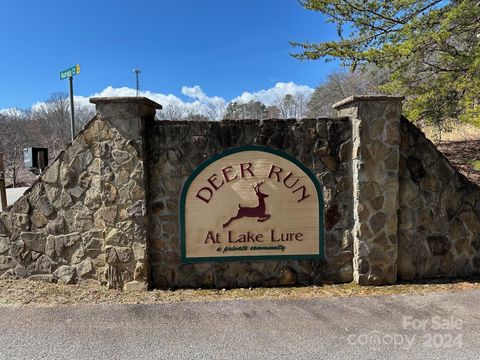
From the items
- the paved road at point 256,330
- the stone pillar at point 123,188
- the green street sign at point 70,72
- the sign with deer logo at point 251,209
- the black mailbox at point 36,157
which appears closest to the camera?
the paved road at point 256,330

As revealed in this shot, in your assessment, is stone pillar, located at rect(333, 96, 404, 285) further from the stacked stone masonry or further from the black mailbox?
the black mailbox

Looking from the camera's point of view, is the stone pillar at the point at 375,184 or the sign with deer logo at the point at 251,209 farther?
the sign with deer logo at the point at 251,209

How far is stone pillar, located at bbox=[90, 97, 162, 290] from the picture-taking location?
4426mm

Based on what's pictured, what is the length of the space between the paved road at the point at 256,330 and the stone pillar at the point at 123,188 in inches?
21.3

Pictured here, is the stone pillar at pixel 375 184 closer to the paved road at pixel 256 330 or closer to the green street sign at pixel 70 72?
the paved road at pixel 256 330

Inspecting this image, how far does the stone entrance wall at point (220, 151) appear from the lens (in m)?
4.47

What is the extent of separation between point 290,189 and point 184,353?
2.32 metres

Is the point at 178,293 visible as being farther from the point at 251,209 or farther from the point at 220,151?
the point at 220,151

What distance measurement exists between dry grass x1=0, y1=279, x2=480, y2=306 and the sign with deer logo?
43cm

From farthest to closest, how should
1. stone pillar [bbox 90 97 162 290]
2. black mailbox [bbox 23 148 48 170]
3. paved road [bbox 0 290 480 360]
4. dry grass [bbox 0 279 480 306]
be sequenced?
1. black mailbox [bbox 23 148 48 170]
2. stone pillar [bbox 90 97 162 290]
3. dry grass [bbox 0 279 480 306]
4. paved road [bbox 0 290 480 360]

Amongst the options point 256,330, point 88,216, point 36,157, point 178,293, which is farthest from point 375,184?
point 36,157

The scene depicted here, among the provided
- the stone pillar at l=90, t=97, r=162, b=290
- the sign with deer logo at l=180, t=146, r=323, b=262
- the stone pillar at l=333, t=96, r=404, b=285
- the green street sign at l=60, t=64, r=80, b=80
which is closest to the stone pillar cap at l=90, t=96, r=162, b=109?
the stone pillar at l=90, t=97, r=162, b=290

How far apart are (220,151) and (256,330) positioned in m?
2.16

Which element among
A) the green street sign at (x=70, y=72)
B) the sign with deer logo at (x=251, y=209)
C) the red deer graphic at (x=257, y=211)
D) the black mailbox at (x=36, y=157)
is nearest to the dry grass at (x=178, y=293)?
the sign with deer logo at (x=251, y=209)
